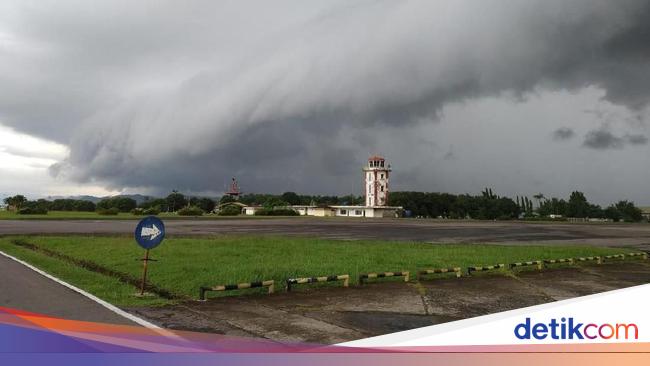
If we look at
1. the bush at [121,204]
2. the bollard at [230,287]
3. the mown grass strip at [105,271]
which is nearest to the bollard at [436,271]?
the bollard at [230,287]

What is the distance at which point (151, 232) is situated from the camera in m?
13.0

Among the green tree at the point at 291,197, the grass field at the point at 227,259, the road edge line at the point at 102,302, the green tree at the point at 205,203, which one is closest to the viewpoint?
the road edge line at the point at 102,302

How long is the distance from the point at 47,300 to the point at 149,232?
112 inches

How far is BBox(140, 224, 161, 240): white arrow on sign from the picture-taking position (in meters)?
12.9

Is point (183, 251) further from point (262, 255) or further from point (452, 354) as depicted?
point (452, 354)

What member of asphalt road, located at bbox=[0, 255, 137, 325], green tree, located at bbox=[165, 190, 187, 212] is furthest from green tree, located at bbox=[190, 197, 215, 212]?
asphalt road, located at bbox=[0, 255, 137, 325]

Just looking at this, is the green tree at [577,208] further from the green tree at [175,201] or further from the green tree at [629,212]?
the green tree at [175,201]

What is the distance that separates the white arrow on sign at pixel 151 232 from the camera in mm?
12852

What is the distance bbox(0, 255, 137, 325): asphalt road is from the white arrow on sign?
6.92ft

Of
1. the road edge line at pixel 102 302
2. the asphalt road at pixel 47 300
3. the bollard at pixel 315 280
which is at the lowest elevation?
the road edge line at pixel 102 302

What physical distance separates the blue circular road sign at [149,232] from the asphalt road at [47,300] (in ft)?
6.41

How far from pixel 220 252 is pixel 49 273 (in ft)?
23.7

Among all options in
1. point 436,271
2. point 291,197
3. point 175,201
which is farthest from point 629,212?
point 436,271

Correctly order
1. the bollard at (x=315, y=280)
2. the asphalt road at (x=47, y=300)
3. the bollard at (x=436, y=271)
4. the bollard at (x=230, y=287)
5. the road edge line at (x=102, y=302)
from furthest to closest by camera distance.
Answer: the bollard at (x=436, y=271)
the bollard at (x=315, y=280)
the bollard at (x=230, y=287)
the asphalt road at (x=47, y=300)
the road edge line at (x=102, y=302)
